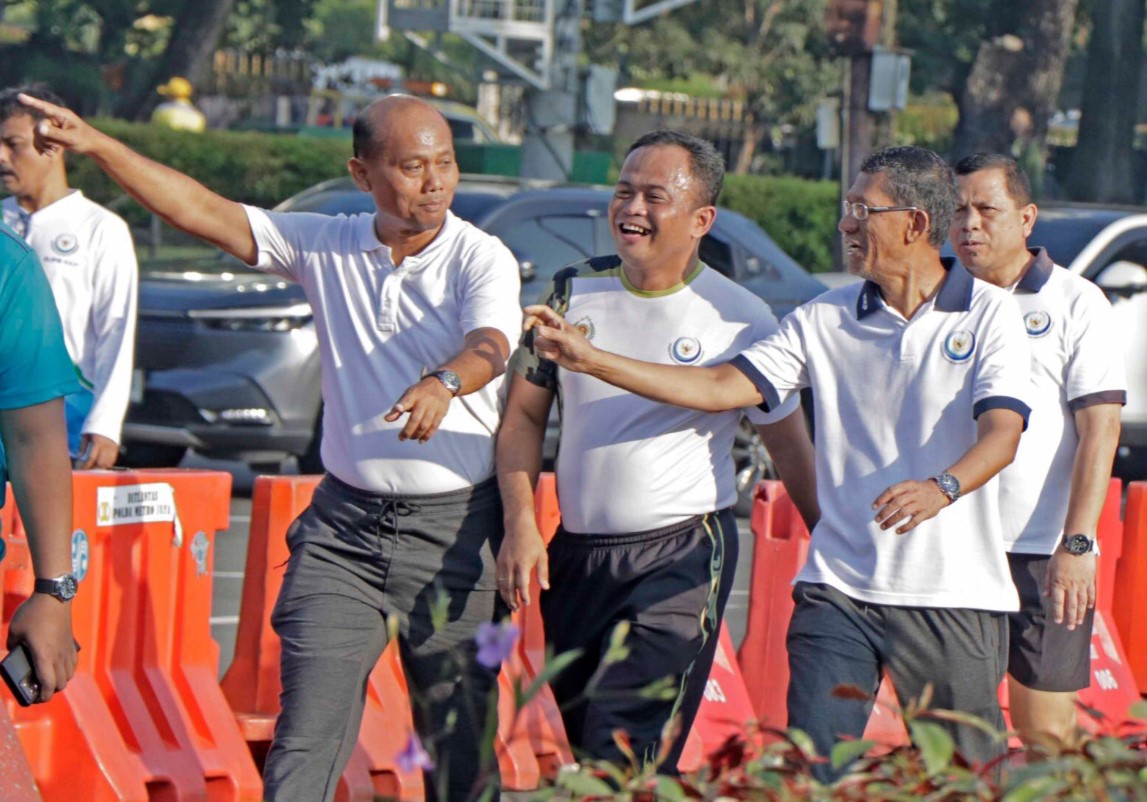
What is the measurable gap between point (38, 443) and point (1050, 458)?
2634 mm

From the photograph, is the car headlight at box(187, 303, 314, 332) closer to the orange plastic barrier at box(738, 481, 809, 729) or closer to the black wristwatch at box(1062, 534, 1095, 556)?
the orange plastic barrier at box(738, 481, 809, 729)

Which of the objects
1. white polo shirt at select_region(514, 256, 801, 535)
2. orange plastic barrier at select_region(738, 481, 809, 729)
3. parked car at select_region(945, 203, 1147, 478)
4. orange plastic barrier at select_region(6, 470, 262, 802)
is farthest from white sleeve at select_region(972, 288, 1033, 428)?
parked car at select_region(945, 203, 1147, 478)

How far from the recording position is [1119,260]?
39.8 ft

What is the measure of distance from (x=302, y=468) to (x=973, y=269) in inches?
260

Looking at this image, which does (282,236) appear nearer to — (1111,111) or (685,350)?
(685,350)

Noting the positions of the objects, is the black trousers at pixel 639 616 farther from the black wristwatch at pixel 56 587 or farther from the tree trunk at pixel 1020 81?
the tree trunk at pixel 1020 81

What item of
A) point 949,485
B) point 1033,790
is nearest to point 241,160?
point 949,485

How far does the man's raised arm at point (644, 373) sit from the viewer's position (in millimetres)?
4102

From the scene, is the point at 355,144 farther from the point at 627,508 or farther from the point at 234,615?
the point at 234,615

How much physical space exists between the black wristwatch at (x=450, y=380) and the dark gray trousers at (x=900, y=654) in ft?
3.07

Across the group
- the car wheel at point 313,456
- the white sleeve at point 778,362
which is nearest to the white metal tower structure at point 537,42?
→ the car wheel at point 313,456

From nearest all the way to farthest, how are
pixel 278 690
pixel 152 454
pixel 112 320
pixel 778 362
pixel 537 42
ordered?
1. pixel 778 362
2. pixel 278 690
3. pixel 112 320
4. pixel 152 454
5. pixel 537 42

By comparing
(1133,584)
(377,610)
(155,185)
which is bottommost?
(1133,584)

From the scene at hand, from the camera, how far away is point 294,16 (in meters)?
43.4
